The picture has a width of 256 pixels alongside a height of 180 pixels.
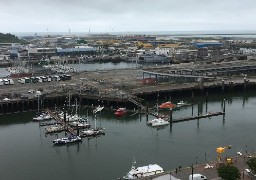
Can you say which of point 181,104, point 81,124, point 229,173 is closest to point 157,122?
point 81,124

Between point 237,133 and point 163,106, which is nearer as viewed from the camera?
point 237,133

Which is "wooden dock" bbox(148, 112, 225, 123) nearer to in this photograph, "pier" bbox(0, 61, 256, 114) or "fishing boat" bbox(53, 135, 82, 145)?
"pier" bbox(0, 61, 256, 114)

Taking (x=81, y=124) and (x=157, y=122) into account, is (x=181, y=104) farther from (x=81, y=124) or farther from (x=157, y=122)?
(x=81, y=124)

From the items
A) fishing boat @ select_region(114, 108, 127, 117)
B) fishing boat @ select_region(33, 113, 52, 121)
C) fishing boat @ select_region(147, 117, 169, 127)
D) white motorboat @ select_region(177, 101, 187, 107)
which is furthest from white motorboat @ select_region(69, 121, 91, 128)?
white motorboat @ select_region(177, 101, 187, 107)

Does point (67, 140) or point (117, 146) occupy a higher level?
point (67, 140)

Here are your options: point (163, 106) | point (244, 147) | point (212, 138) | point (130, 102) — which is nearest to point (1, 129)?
point (130, 102)

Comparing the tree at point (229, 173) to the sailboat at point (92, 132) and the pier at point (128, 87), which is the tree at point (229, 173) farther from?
the pier at point (128, 87)

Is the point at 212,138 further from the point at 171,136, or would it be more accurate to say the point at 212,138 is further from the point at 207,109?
the point at 207,109

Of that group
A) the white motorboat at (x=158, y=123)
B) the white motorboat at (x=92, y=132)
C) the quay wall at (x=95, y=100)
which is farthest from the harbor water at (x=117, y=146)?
the quay wall at (x=95, y=100)

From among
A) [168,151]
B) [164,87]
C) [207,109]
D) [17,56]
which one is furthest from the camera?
[17,56]
